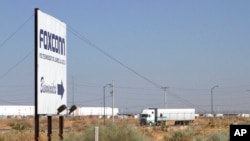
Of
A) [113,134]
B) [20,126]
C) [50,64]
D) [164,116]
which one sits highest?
[50,64]

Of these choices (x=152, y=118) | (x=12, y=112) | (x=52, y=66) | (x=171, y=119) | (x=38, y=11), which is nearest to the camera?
(x=38, y=11)

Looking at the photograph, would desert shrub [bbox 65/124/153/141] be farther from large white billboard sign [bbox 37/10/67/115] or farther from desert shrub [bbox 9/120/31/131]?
desert shrub [bbox 9/120/31/131]

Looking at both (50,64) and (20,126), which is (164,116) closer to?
(20,126)

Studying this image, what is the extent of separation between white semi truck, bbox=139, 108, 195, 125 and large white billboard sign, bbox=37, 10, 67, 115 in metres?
78.5

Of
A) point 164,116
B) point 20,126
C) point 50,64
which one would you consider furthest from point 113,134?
point 164,116

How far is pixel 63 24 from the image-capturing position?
60.1 ft

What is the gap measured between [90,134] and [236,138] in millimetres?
11425

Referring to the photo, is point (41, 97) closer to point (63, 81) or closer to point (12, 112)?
point (63, 81)

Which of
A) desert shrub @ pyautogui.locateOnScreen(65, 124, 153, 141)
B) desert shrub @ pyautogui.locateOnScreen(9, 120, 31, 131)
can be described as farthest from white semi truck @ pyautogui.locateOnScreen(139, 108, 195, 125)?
desert shrub @ pyautogui.locateOnScreen(65, 124, 153, 141)

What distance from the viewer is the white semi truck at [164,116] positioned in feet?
333

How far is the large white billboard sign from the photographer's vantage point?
1594 centimetres

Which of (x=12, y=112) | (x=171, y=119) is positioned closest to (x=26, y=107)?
(x=12, y=112)

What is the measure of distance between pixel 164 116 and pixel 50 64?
90120 millimetres

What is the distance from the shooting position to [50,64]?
55.6 feet
